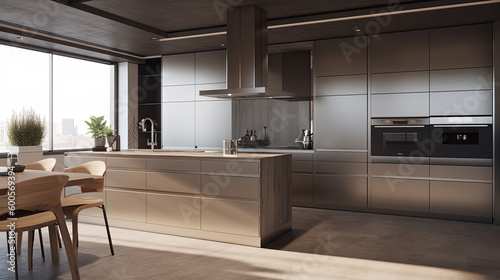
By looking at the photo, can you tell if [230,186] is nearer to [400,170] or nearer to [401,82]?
[400,170]

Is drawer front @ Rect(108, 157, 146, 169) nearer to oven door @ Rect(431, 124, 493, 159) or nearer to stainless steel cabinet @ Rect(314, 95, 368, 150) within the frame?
stainless steel cabinet @ Rect(314, 95, 368, 150)

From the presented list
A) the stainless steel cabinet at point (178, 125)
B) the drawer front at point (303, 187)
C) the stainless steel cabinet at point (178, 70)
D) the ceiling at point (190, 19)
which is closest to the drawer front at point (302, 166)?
the drawer front at point (303, 187)

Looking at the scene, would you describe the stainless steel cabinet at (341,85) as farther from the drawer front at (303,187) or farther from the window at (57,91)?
the window at (57,91)

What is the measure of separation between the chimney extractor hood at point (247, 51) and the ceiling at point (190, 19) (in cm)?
14

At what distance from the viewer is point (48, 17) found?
15.9 ft

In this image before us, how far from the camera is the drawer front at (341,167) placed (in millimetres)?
5672

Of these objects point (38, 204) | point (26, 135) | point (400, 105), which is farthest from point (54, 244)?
point (400, 105)

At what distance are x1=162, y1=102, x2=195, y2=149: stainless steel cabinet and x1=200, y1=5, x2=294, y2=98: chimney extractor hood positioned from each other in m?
2.33

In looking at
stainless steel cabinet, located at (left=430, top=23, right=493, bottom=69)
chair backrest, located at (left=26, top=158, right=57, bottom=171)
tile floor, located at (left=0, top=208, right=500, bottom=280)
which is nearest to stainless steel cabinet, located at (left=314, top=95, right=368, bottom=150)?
stainless steel cabinet, located at (left=430, top=23, right=493, bottom=69)

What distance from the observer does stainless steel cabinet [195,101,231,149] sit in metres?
6.73

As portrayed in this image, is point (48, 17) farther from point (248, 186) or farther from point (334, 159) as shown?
point (334, 159)

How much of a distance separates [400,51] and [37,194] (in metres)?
4.67

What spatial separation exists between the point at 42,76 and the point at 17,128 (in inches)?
49.5

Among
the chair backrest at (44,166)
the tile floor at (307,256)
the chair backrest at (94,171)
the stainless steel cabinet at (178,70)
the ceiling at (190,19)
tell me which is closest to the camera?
the tile floor at (307,256)
